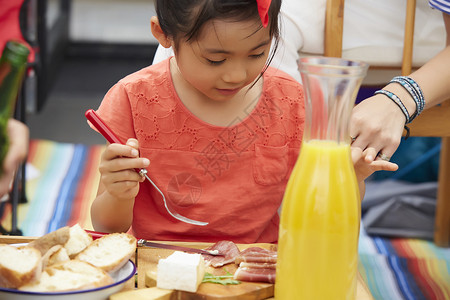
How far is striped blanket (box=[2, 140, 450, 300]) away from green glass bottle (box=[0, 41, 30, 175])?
5.35ft

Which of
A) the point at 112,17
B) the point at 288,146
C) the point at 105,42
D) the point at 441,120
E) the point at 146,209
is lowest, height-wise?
the point at 146,209

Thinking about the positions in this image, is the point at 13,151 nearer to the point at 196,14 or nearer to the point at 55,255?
the point at 55,255

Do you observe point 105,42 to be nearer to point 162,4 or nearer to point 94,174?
point 94,174

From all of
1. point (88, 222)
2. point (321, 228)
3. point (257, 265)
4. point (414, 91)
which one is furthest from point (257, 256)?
point (88, 222)

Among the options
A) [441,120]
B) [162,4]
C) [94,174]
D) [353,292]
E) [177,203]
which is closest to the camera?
[353,292]

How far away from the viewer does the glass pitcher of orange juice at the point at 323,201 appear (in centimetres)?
79

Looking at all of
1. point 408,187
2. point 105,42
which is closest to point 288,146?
point 408,187

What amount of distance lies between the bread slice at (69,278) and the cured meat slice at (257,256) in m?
0.20

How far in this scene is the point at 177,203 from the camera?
4.39 ft

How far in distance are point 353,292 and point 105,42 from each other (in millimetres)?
4530

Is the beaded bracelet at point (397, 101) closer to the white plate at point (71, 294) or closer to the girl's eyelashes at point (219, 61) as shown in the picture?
the girl's eyelashes at point (219, 61)

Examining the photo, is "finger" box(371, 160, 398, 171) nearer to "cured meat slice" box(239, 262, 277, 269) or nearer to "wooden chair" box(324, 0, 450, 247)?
"cured meat slice" box(239, 262, 277, 269)

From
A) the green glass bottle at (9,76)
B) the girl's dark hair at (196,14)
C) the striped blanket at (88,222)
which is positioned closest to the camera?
the green glass bottle at (9,76)

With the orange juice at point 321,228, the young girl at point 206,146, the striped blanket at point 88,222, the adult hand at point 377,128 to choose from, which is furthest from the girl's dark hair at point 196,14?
the striped blanket at point 88,222
